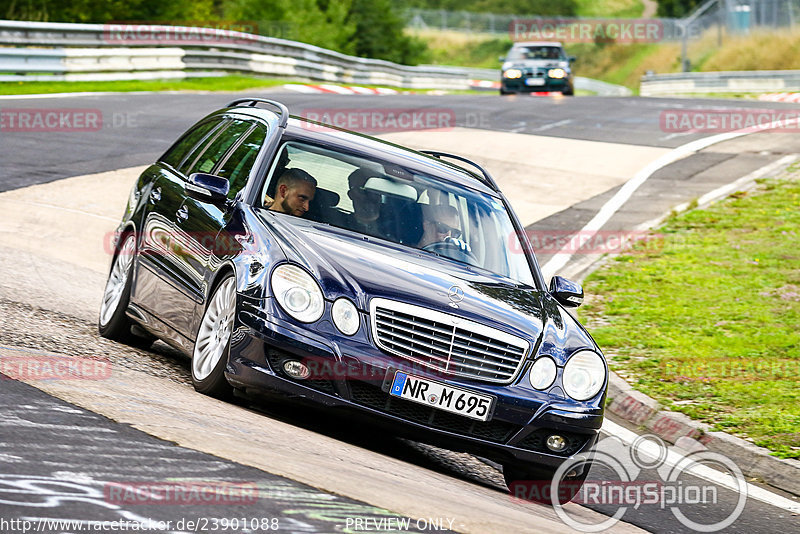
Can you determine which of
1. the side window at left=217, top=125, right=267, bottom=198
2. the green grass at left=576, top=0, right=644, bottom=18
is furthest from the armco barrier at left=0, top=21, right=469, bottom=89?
the green grass at left=576, top=0, right=644, bottom=18

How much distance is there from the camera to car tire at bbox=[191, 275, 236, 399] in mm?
6230

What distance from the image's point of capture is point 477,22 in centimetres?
8225

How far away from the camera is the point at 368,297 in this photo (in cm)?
607

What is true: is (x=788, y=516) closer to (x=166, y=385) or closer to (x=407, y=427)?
(x=407, y=427)

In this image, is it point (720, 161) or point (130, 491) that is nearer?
point (130, 491)

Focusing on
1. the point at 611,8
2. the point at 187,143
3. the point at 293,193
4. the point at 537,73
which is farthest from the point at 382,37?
the point at 293,193

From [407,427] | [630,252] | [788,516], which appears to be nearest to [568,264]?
[630,252]

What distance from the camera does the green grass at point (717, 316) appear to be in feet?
29.0

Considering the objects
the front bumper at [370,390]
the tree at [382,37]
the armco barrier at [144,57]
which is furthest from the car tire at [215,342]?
the tree at [382,37]

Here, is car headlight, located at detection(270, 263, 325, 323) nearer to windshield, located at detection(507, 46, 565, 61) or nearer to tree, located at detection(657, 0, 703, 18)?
windshield, located at detection(507, 46, 565, 61)

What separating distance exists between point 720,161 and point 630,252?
661 centimetres

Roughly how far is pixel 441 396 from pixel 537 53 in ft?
103

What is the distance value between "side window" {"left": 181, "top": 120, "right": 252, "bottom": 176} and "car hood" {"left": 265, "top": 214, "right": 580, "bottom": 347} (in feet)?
3.92

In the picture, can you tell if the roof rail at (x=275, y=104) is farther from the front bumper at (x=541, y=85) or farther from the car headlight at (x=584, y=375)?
the front bumper at (x=541, y=85)
